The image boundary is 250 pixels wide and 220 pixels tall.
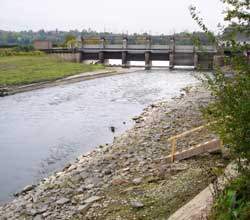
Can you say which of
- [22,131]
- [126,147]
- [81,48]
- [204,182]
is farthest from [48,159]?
[81,48]

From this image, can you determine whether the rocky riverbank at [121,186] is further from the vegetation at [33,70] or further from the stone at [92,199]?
the vegetation at [33,70]

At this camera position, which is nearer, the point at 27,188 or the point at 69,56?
the point at 27,188

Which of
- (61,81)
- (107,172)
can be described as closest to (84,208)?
(107,172)

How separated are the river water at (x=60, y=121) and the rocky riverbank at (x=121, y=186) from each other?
189 centimetres

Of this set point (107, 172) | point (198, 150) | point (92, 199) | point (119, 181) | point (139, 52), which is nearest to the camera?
point (92, 199)

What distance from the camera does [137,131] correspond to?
933 inches

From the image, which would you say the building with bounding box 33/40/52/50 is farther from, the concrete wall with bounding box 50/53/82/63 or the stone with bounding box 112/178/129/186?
the stone with bounding box 112/178/129/186

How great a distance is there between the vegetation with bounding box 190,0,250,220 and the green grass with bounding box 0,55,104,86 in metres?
41.5

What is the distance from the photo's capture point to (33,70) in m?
58.7

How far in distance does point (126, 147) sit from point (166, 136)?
7.49 feet

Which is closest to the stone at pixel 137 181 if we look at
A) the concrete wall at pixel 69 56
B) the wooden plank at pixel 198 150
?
the wooden plank at pixel 198 150

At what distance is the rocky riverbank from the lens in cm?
1163

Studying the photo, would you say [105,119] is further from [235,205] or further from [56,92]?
[235,205]

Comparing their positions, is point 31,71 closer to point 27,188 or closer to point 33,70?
point 33,70
